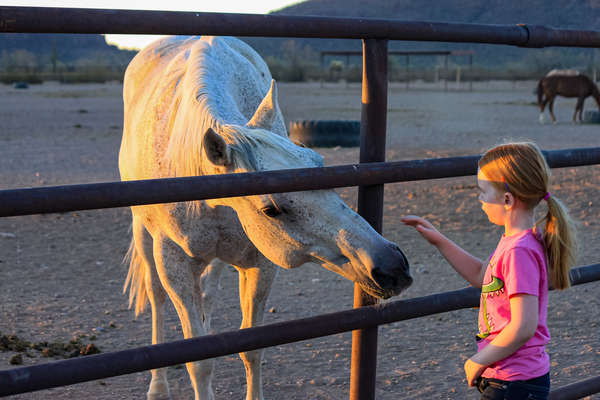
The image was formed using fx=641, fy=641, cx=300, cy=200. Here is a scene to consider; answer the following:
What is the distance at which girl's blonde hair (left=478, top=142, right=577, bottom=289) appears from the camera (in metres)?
1.54

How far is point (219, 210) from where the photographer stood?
2.46 meters

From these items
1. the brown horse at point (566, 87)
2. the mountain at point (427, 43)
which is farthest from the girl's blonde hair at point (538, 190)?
the mountain at point (427, 43)

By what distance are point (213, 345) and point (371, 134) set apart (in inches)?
28.7

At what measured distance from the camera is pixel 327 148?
1135 centimetres

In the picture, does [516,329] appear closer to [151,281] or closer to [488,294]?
[488,294]

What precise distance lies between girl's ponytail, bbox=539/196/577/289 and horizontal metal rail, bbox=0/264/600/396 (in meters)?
0.40

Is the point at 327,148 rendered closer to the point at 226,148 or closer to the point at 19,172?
the point at 19,172

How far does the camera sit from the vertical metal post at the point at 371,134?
5.86ft

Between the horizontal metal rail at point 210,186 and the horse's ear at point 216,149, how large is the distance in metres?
0.42

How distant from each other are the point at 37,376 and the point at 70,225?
508 cm

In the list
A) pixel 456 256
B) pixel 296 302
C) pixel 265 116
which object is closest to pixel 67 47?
pixel 296 302

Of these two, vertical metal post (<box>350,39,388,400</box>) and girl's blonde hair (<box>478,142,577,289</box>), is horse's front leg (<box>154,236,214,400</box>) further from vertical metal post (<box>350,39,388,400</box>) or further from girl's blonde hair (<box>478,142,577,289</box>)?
girl's blonde hair (<box>478,142,577,289</box>)

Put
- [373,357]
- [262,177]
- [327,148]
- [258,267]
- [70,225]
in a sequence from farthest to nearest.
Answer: [327,148]
[70,225]
[258,267]
[373,357]
[262,177]

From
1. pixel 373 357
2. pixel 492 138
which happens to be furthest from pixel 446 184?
pixel 373 357
